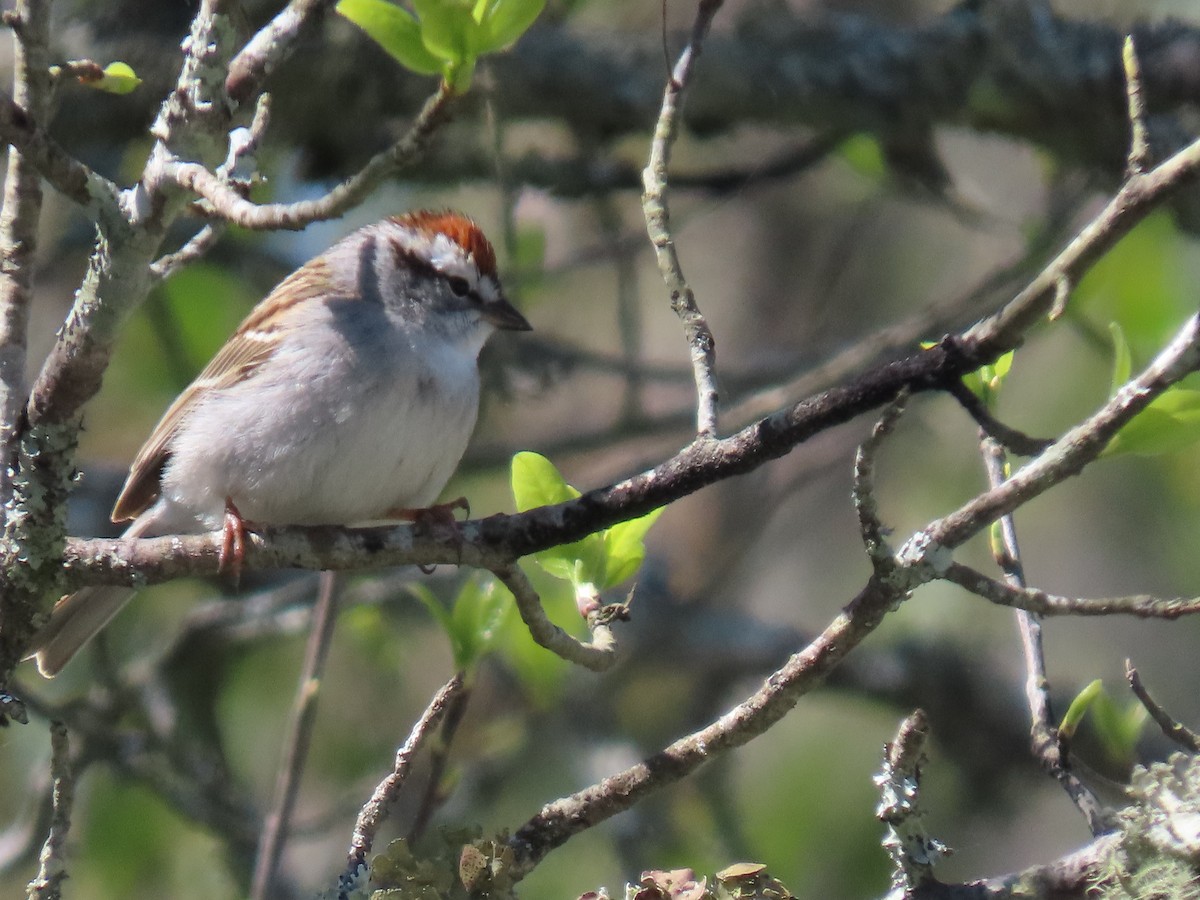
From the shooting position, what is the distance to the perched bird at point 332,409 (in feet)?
9.18

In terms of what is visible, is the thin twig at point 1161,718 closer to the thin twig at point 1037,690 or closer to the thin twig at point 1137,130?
the thin twig at point 1037,690

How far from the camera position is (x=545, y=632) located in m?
2.07

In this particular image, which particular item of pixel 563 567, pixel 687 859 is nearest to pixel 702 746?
pixel 563 567

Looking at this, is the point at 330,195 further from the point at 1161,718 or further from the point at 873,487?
the point at 1161,718

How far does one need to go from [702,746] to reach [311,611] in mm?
2521

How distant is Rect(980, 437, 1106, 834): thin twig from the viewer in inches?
75.1

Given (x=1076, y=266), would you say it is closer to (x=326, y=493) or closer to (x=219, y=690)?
(x=326, y=493)

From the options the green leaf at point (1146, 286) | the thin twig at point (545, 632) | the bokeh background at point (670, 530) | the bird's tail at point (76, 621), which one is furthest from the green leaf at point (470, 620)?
the green leaf at point (1146, 286)

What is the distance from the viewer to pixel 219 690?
5.02 metres

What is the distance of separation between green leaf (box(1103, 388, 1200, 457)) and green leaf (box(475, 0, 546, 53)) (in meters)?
1.01

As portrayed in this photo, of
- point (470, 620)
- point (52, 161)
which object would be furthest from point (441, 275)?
point (52, 161)

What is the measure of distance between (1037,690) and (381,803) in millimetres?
968

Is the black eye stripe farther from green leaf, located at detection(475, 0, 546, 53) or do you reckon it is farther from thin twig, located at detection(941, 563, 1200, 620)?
thin twig, located at detection(941, 563, 1200, 620)

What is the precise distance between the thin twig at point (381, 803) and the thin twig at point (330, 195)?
0.68m
